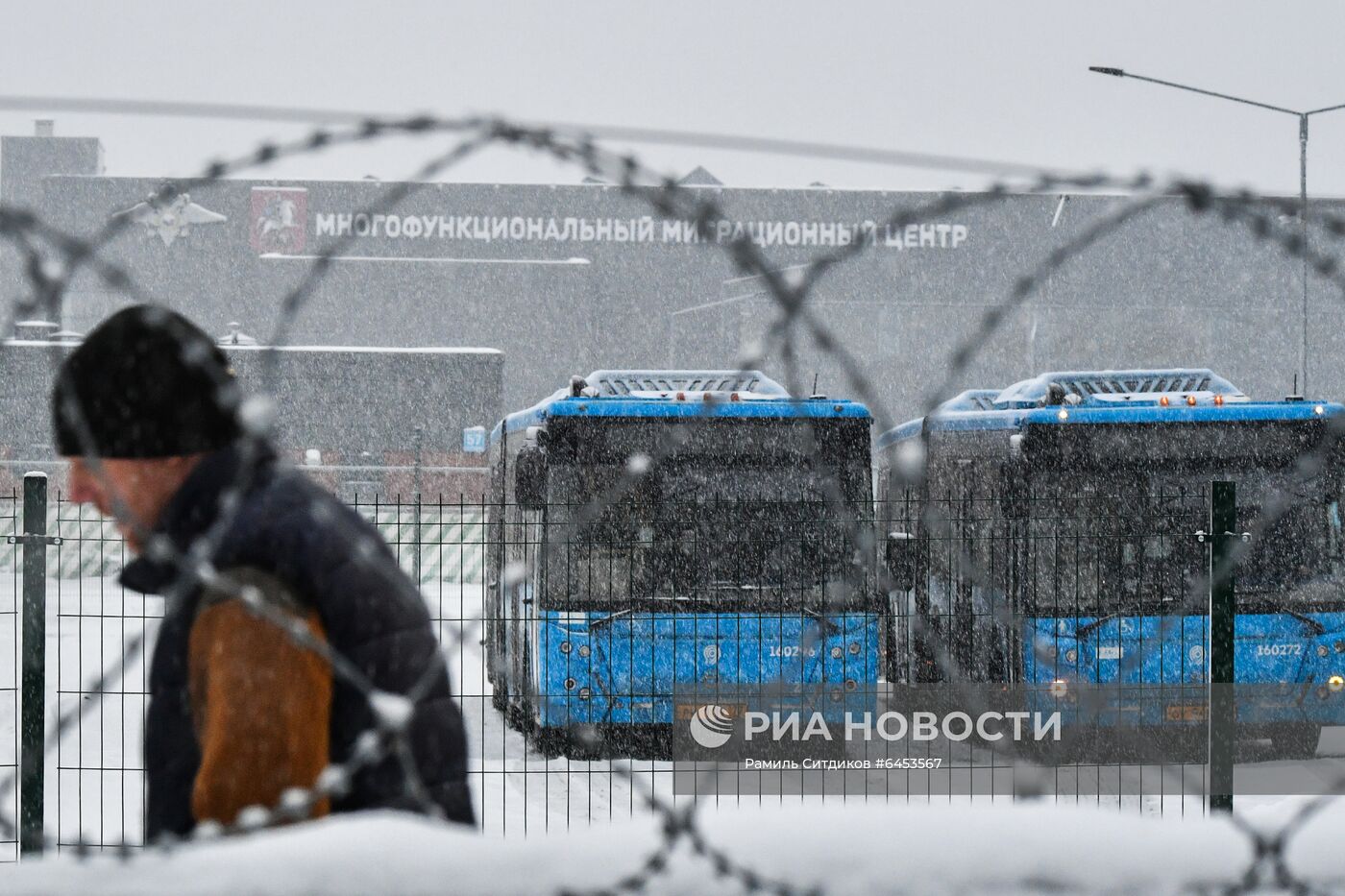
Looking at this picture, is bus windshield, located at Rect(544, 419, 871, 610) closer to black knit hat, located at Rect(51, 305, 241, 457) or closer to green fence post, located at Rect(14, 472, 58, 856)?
green fence post, located at Rect(14, 472, 58, 856)

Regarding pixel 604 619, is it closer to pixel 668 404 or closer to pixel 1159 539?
pixel 668 404

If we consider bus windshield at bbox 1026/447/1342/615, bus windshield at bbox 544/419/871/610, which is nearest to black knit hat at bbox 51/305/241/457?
bus windshield at bbox 544/419/871/610

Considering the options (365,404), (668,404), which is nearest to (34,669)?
(668,404)

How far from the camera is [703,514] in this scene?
10781 millimetres

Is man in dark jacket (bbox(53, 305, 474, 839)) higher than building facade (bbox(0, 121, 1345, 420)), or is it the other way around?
building facade (bbox(0, 121, 1345, 420))

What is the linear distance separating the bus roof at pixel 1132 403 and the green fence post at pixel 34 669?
5521 mm

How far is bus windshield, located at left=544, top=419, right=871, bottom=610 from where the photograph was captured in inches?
416

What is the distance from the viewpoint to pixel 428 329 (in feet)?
172

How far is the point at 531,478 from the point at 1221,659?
530 centimetres

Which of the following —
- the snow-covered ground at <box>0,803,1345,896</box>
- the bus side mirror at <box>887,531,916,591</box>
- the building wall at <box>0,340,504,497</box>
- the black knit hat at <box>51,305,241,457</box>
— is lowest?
the bus side mirror at <box>887,531,916,591</box>

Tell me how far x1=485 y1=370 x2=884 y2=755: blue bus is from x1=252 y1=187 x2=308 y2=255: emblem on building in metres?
44.6

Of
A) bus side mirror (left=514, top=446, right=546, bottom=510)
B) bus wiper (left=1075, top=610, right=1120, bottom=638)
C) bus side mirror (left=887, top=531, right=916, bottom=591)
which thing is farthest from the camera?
bus side mirror (left=887, top=531, right=916, bottom=591)

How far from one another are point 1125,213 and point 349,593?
4.18 ft

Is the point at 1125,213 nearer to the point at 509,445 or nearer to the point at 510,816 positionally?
the point at 510,816
